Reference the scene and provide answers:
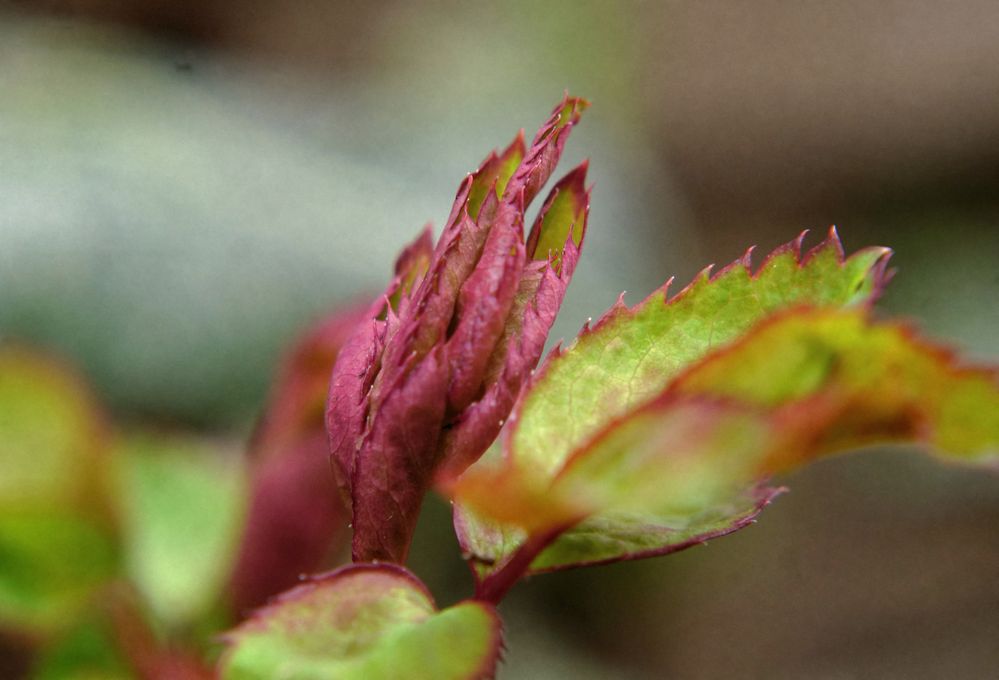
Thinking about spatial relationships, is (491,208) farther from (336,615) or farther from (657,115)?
(657,115)

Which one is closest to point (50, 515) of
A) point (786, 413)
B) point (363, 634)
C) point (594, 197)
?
point (363, 634)

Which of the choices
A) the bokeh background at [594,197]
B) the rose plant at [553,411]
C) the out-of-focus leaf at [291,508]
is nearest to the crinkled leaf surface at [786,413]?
the rose plant at [553,411]

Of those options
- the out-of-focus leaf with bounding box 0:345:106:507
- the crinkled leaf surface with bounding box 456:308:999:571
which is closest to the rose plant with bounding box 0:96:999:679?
the crinkled leaf surface with bounding box 456:308:999:571

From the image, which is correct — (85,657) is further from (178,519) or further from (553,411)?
(553,411)

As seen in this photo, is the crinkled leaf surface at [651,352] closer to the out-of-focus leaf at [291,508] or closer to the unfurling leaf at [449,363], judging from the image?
the unfurling leaf at [449,363]

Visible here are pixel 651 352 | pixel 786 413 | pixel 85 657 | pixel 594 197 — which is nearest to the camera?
pixel 786 413

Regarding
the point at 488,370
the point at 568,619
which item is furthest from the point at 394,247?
the point at 488,370

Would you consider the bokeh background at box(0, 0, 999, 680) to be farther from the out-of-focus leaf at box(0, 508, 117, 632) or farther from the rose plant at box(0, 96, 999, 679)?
the rose plant at box(0, 96, 999, 679)
